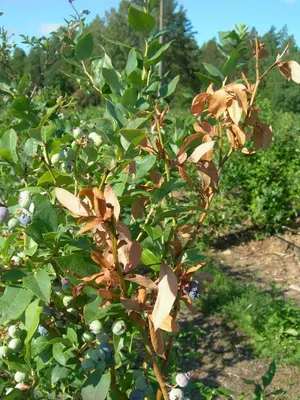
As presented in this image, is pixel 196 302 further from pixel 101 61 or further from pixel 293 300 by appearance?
pixel 101 61

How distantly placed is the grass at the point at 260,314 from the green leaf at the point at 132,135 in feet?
6.74

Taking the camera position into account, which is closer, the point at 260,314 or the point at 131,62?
the point at 131,62

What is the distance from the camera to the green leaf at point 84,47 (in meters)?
0.87

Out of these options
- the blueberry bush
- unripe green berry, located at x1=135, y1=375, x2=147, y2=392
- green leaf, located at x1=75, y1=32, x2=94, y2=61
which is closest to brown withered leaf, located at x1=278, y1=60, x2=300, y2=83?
the blueberry bush

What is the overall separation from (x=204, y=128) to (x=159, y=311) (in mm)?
351

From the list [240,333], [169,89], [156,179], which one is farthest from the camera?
[240,333]

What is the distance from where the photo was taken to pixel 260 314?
108 inches

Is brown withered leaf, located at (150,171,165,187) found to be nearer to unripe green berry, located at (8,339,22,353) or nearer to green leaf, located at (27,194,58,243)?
green leaf, located at (27,194,58,243)

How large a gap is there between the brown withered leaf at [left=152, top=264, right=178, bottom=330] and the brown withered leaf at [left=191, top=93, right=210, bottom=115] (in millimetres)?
305

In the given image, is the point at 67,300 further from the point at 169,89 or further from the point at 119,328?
the point at 169,89

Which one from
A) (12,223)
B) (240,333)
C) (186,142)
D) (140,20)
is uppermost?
(140,20)

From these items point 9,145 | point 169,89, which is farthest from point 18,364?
point 169,89

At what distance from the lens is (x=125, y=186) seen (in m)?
0.77

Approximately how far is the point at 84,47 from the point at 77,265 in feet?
1.42
